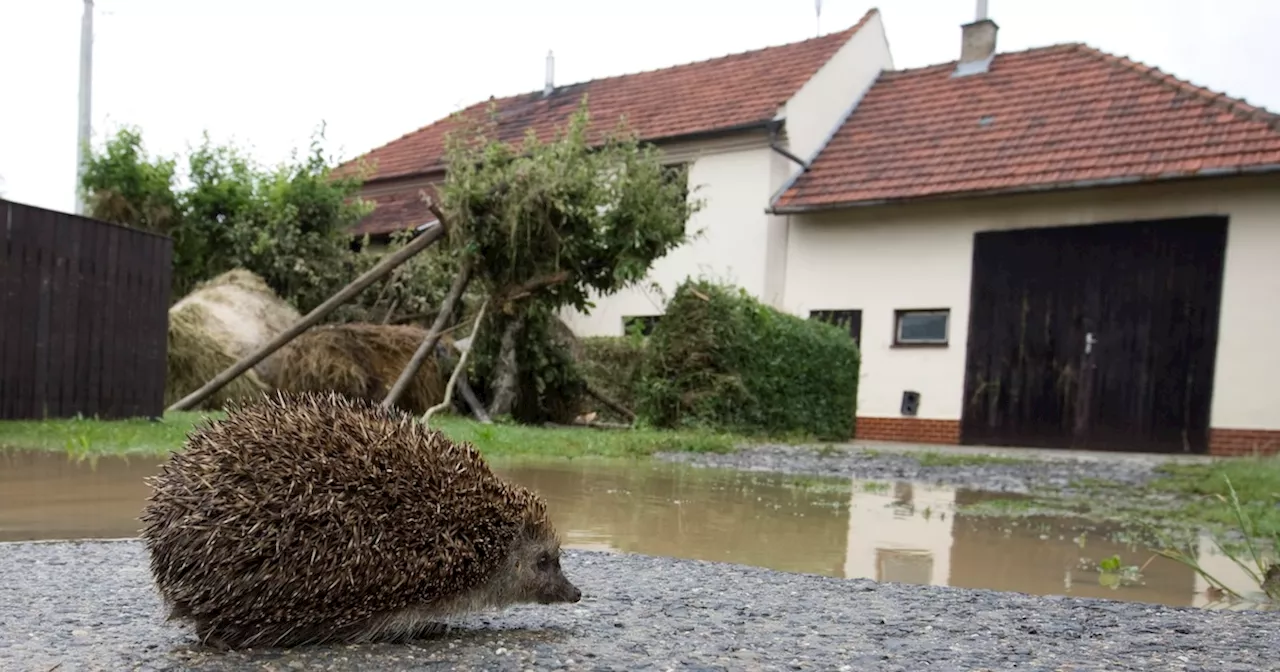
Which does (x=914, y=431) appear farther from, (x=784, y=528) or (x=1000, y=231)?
(x=784, y=528)

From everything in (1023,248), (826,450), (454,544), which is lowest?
(826,450)

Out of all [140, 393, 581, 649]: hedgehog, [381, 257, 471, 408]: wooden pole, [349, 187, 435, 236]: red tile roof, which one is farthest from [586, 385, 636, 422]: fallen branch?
[140, 393, 581, 649]: hedgehog

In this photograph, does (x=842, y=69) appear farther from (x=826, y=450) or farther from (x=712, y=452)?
(x=712, y=452)

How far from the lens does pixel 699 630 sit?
2.97m

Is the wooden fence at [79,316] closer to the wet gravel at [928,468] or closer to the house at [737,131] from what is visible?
the wet gravel at [928,468]

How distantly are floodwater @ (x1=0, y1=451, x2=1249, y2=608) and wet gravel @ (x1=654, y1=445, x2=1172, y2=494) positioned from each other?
1626 millimetres

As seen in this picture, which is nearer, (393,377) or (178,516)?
(178,516)

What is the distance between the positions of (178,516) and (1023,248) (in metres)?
16.6

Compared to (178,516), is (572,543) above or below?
below

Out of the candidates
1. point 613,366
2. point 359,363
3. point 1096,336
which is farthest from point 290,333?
point 1096,336

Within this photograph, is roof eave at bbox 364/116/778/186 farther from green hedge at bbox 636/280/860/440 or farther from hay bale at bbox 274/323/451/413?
hay bale at bbox 274/323/451/413

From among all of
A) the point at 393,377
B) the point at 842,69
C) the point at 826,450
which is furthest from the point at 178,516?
the point at 842,69

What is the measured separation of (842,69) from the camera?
68.4 ft

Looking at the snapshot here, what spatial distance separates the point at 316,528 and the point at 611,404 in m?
13.0
